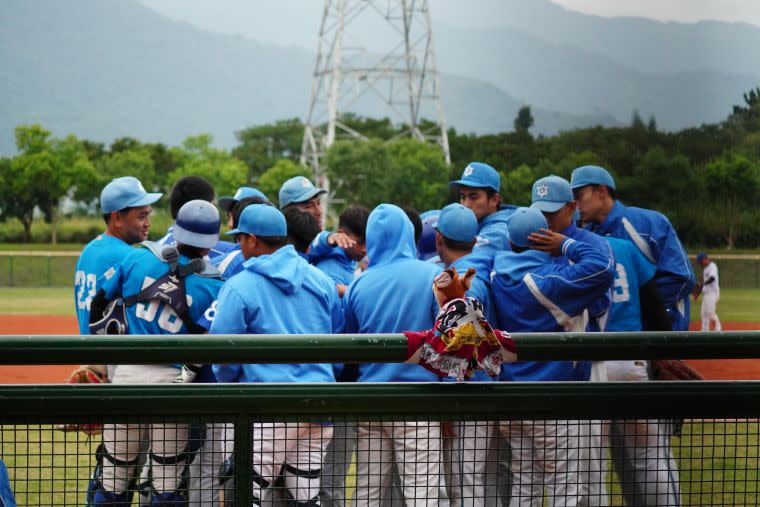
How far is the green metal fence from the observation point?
7.33 ft

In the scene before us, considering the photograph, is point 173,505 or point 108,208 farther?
point 108,208

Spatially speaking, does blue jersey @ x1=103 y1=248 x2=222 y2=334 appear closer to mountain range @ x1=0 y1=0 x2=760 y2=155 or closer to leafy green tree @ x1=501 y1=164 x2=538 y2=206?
leafy green tree @ x1=501 y1=164 x2=538 y2=206

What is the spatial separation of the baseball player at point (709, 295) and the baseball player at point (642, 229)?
10647 mm

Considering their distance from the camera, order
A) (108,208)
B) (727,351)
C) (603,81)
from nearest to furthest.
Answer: (727,351) → (108,208) → (603,81)

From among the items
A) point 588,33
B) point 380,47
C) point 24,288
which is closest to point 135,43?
point 380,47

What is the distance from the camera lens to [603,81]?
5122 cm

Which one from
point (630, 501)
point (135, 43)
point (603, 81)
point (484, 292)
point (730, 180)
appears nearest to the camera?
point (630, 501)

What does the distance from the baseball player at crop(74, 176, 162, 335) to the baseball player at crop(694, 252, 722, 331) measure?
483 inches

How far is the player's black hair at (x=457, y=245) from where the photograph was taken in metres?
4.23

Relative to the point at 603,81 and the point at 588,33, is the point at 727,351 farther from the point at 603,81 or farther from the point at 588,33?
the point at 588,33

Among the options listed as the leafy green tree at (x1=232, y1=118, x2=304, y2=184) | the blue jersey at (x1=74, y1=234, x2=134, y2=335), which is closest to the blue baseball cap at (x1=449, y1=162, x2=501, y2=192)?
the blue jersey at (x1=74, y1=234, x2=134, y2=335)

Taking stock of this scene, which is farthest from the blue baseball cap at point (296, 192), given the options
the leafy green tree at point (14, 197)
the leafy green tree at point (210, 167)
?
the leafy green tree at point (210, 167)

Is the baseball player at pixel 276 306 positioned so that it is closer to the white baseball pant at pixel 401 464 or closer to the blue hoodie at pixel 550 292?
the white baseball pant at pixel 401 464

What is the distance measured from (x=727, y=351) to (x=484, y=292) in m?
1.63
